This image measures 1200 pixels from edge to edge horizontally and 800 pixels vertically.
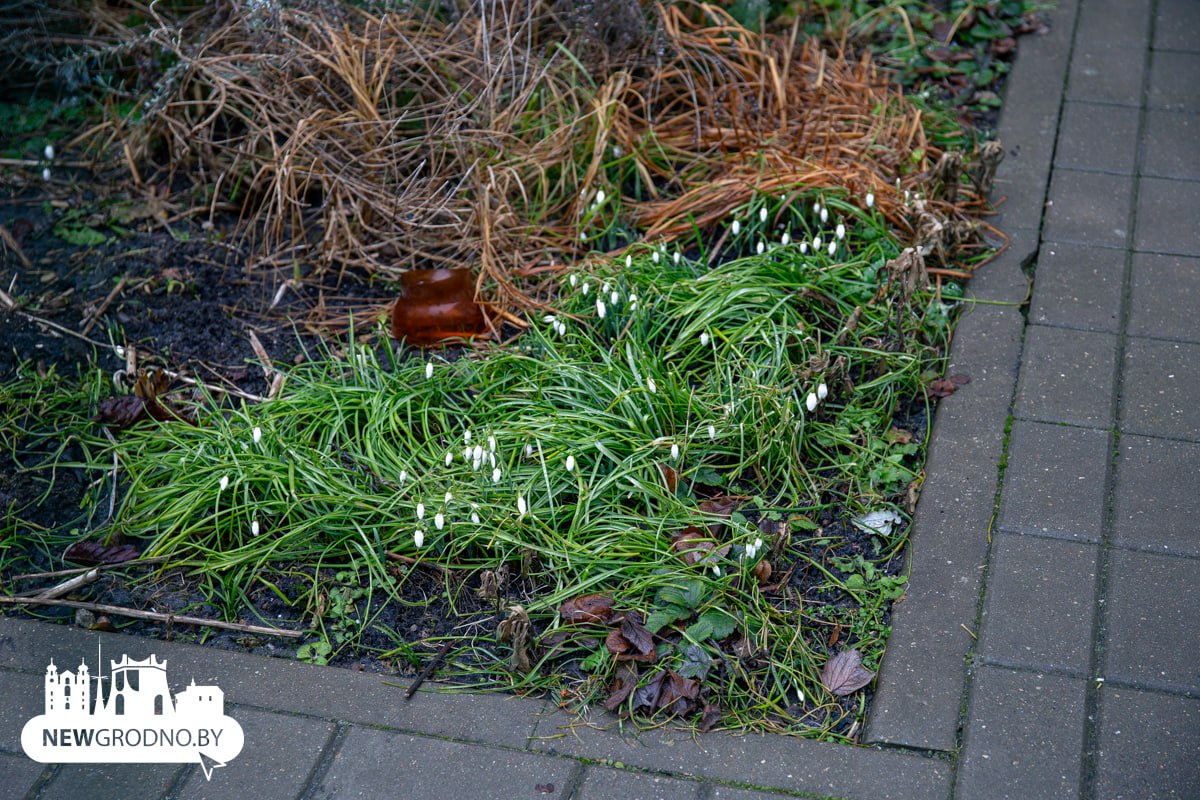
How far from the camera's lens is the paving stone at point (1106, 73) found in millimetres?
4246

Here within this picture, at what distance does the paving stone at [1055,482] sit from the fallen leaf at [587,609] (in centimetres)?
99

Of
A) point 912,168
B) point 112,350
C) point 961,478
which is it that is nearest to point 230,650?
point 112,350

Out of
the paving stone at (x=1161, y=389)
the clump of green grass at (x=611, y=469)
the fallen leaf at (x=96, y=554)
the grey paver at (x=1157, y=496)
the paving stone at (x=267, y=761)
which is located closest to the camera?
the paving stone at (x=267, y=761)

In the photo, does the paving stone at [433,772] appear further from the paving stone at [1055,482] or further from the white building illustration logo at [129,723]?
the paving stone at [1055,482]

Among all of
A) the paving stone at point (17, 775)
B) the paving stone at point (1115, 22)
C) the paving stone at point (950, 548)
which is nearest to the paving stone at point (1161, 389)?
the paving stone at point (950, 548)

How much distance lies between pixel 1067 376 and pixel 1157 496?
467 mm

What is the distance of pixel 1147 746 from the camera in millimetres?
2211

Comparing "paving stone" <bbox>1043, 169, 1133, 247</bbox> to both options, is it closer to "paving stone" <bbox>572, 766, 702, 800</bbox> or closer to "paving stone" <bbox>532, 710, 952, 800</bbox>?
"paving stone" <bbox>532, 710, 952, 800</bbox>

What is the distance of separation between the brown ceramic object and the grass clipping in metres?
0.15

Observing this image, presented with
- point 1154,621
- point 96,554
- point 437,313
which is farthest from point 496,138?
point 1154,621

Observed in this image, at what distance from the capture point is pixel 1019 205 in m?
3.73

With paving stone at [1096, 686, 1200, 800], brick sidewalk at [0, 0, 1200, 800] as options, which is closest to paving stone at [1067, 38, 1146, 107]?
brick sidewalk at [0, 0, 1200, 800]

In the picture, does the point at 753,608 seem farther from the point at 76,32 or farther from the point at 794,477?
the point at 76,32

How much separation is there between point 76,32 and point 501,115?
196 centimetres
